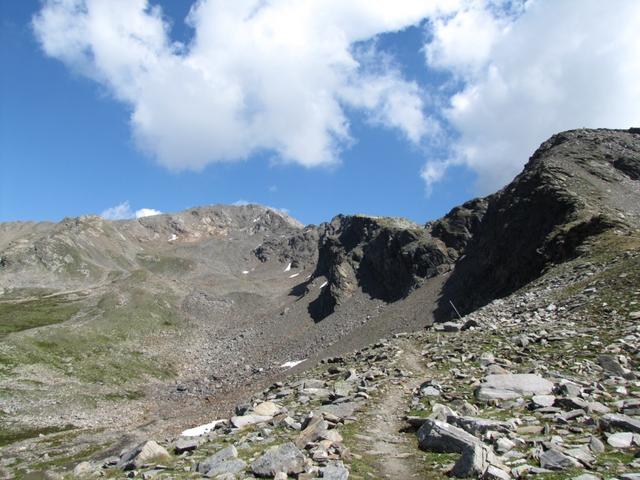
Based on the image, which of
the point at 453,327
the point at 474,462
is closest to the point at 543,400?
the point at 474,462

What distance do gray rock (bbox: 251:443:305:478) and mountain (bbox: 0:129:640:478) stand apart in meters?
1.81

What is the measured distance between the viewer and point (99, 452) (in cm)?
6038

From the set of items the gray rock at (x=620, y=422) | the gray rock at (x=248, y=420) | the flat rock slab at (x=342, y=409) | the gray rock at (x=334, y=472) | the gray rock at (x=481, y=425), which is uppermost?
the gray rock at (x=248, y=420)

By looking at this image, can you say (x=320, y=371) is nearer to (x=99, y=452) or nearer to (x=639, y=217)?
(x=99, y=452)

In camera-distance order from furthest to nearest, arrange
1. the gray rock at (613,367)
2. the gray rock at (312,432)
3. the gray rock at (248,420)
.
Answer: the gray rock at (248,420), the gray rock at (613,367), the gray rock at (312,432)

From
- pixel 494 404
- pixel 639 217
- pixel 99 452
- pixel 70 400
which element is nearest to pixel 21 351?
pixel 70 400

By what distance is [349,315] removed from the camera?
136500 mm

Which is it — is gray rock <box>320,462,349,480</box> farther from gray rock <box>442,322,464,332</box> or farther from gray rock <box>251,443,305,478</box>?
gray rock <box>442,322,464,332</box>

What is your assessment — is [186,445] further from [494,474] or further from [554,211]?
[554,211]

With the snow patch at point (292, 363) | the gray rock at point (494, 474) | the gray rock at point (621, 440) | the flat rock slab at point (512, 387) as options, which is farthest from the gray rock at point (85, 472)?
the snow patch at point (292, 363)

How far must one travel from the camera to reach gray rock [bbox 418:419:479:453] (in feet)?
50.2

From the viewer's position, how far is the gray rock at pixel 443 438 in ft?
50.2

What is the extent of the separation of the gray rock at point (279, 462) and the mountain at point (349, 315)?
5.94ft

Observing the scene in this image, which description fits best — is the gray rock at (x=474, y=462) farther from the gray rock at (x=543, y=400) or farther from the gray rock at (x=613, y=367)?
the gray rock at (x=613, y=367)
